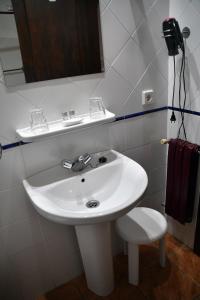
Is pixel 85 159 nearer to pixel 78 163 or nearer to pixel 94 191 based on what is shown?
pixel 78 163

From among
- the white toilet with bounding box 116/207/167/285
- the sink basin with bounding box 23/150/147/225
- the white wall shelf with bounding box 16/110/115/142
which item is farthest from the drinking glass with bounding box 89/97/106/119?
the white toilet with bounding box 116/207/167/285

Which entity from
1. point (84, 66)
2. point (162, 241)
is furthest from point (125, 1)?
point (162, 241)

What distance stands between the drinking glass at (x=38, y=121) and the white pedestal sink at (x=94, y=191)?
240 mm

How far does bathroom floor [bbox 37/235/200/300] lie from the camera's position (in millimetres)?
1411

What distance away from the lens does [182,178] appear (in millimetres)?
1434

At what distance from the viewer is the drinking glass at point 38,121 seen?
3.58ft

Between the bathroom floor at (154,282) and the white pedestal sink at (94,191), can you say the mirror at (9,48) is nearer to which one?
the white pedestal sink at (94,191)

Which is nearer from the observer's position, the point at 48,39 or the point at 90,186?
the point at 48,39

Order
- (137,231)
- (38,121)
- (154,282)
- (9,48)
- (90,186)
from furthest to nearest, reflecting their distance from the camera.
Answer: (154,282)
(137,231)
(90,186)
(38,121)
(9,48)

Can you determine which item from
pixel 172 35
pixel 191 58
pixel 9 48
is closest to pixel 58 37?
pixel 9 48

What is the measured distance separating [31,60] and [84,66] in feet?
0.86

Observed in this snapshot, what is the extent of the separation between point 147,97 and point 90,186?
645 millimetres

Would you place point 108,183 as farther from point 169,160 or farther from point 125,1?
point 125,1

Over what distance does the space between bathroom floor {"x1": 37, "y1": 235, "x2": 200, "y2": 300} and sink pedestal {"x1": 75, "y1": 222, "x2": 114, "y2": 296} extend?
0.09 metres
